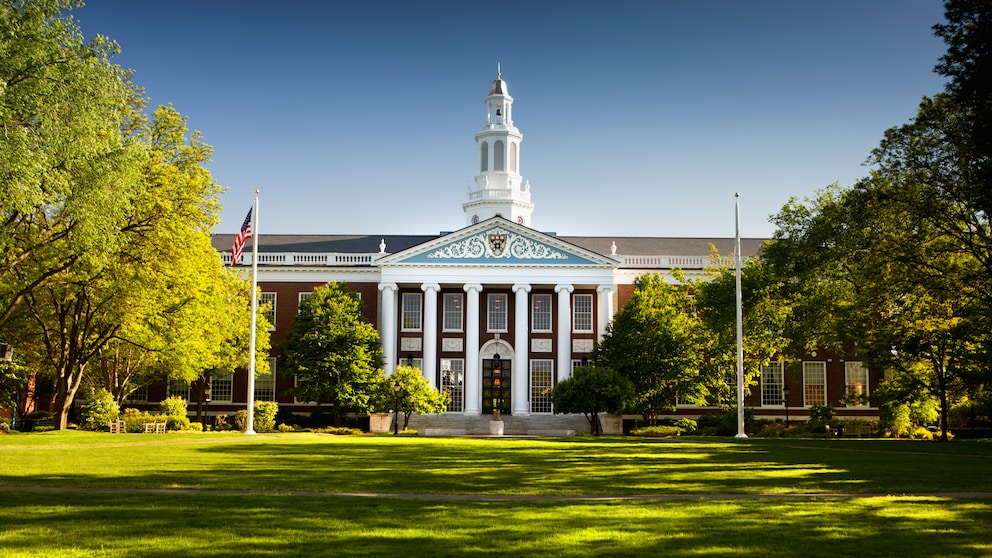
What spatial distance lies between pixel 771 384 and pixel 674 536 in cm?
5327

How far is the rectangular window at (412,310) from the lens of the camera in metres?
62.5

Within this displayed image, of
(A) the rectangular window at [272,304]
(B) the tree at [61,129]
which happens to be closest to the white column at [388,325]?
(A) the rectangular window at [272,304]

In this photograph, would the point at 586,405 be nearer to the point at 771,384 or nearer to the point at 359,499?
the point at 771,384

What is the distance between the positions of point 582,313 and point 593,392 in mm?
13660

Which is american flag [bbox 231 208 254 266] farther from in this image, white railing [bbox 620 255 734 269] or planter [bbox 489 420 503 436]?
white railing [bbox 620 255 734 269]

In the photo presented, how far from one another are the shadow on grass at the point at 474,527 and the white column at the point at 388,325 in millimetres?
44396

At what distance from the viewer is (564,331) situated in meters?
60.2

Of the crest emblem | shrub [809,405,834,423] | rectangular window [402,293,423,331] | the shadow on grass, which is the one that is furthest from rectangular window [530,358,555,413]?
the shadow on grass

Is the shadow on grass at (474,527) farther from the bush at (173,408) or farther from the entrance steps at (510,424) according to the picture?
the entrance steps at (510,424)

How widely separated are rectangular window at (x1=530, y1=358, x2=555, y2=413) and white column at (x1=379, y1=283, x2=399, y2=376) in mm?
9273

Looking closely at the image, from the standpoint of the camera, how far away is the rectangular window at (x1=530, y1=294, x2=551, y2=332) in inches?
2454

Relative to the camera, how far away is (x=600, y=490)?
16.7m

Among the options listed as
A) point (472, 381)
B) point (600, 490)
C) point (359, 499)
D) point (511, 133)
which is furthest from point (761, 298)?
point (359, 499)

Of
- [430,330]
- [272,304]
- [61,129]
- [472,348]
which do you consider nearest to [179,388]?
[272,304]
